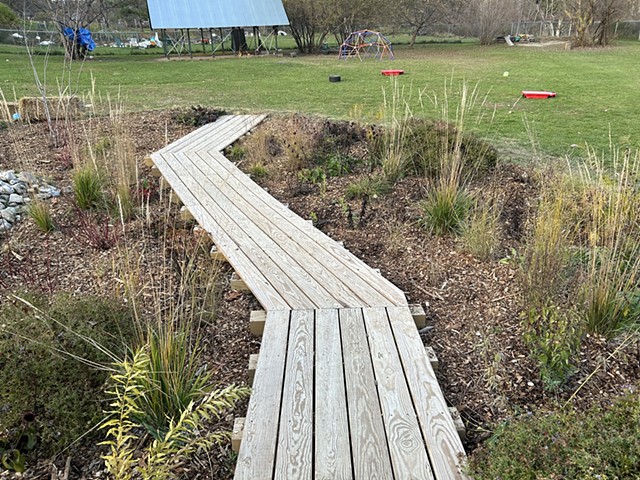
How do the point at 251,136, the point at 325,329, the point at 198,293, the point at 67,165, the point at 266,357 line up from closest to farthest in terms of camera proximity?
the point at 266,357
the point at 325,329
the point at 198,293
the point at 67,165
the point at 251,136

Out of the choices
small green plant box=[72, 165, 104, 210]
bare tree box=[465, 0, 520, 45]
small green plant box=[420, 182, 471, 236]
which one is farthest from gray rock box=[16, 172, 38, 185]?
bare tree box=[465, 0, 520, 45]

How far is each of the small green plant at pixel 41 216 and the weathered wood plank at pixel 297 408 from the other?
2316 millimetres

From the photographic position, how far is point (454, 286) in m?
3.13

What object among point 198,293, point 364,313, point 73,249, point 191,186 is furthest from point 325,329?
point 191,186

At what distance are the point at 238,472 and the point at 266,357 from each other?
2.13ft

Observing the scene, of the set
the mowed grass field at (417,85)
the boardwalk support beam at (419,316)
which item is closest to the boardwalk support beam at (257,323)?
the boardwalk support beam at (419,316)

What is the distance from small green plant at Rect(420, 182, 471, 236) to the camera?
3668 millimetres

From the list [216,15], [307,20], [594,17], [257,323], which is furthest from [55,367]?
[594,17]

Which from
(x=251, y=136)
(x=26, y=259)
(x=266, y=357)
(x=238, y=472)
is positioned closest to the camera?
(x=238, y=472)

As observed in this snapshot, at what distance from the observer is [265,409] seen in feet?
6.60

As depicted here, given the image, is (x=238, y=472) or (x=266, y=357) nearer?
(x=238, y=472)

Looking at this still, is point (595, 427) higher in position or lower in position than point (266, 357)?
higher

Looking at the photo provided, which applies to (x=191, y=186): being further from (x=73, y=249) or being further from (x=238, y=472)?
(x=238, y=472)

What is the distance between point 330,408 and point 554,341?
1092mm
